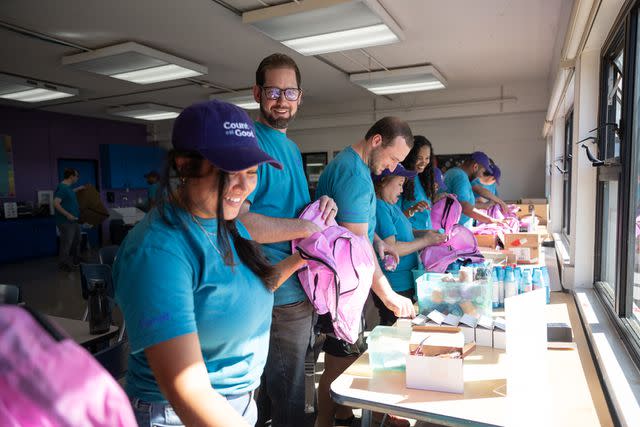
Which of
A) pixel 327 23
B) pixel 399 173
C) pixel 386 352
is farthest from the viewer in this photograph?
pixel 327 23

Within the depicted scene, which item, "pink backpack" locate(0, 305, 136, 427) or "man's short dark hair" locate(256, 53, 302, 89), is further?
"man's short dark hair" locate(256, 53, 302, 89)

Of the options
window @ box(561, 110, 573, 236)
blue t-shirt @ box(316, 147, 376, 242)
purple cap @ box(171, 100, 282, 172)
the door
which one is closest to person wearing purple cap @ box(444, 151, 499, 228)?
window @ box(561, 110, 573, 236)

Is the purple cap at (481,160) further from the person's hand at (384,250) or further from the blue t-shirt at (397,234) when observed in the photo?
the person's hand at (384,250)

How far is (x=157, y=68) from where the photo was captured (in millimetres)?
5793

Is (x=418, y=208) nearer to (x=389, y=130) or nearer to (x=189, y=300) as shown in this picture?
(x=389, y=130)

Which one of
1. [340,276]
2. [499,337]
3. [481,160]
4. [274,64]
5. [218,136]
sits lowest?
[499,337]

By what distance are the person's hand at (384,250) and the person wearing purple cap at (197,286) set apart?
1.19 meters

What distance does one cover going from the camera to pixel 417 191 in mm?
3537

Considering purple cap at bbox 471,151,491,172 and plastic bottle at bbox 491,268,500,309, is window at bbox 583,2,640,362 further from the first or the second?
purple cap at bbox 471,151,491,172

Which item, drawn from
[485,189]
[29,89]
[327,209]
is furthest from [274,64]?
[29,89]


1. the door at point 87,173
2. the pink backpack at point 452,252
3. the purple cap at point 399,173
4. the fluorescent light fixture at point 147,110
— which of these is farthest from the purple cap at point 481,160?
the door at point 87,173

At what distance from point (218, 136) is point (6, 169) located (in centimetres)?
1046

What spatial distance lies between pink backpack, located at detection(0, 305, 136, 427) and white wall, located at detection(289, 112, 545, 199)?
31.3 feet

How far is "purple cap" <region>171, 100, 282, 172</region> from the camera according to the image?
100 centimetres
